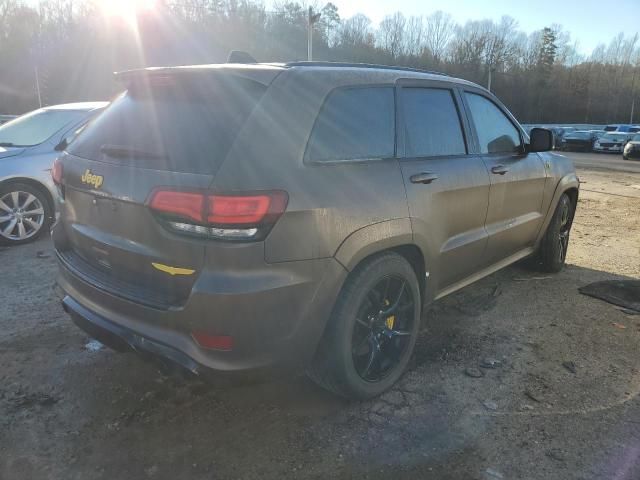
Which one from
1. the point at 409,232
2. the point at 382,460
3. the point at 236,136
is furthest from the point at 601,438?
the point at 236,136

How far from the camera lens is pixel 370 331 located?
2912 millimetres

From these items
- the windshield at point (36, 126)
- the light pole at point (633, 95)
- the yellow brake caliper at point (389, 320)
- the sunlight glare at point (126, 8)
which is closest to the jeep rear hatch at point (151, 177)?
the yellow brake caliper at point (389, 320)

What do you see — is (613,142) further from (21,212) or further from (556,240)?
(21,212)

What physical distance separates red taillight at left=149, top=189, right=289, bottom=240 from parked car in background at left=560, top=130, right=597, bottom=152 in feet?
110

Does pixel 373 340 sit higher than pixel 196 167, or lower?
lower

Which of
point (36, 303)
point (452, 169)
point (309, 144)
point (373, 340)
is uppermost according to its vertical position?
point (309, 144)

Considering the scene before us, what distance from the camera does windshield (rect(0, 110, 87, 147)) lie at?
627cm

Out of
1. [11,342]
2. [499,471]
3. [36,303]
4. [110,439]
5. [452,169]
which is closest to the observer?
[499,471]

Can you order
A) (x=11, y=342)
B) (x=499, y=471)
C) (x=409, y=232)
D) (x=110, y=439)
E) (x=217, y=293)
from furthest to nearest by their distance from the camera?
(x=11, y=342) < (x=409, y=232) < (x=110, y=439) < (x=499, y=471) < (x=217, y=293)

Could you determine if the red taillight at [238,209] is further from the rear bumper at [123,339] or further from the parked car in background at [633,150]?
the parked car in background at [633,150]

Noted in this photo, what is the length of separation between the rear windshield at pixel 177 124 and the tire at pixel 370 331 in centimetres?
97

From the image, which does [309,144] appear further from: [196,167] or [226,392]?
[226,392]

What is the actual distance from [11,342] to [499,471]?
3229mm

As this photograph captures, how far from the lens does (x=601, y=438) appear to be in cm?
269
